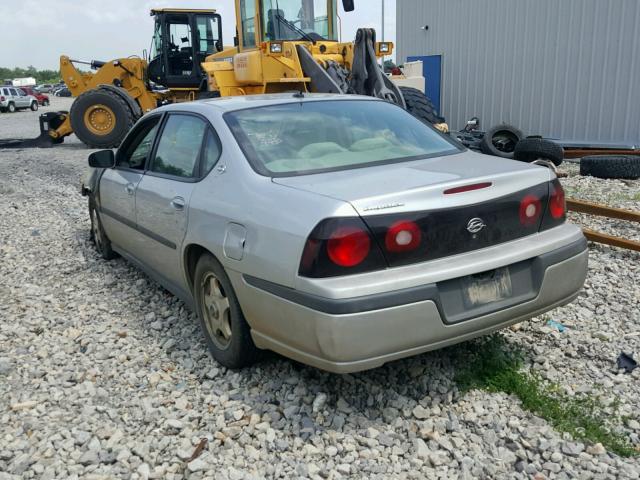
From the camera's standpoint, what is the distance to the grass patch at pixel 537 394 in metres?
2.91

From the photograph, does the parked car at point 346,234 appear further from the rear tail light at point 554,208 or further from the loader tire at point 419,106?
the loader tire at point 419,106

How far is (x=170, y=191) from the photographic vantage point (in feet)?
13.2

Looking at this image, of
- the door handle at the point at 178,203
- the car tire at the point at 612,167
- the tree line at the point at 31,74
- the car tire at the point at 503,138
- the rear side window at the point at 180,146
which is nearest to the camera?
the door handle at the point at 178,203

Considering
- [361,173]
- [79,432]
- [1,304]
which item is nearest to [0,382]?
[79,432]

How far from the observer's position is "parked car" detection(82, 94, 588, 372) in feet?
9.16

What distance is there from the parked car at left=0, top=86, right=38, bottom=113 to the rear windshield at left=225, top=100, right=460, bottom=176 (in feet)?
151

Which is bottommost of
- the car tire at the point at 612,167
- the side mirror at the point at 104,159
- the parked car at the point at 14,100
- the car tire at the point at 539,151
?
the parked car at the point at 14,100

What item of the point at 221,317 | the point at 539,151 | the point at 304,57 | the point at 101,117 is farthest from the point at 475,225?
the point at 101,117

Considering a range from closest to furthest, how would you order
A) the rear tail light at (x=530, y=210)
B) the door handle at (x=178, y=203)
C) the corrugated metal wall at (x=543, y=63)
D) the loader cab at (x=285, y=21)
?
the rear tail light at (x=530, y=210)
the door handle at (x=178, y=203)
the loader cab at (x=285, y=21)
the corrugated metal wall at (x=543, y=63)

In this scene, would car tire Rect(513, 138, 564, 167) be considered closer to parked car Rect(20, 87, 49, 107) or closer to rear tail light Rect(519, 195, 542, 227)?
rear tail light Rect(519, 195, 542, 227)

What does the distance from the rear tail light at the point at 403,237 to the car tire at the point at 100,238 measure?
377cm

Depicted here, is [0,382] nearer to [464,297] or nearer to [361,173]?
[361,173]

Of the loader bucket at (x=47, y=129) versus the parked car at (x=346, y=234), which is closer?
the parked car at (x=346, y=234)

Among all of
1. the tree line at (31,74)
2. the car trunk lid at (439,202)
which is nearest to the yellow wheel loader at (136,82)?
the car trunk lid at (439,202)
